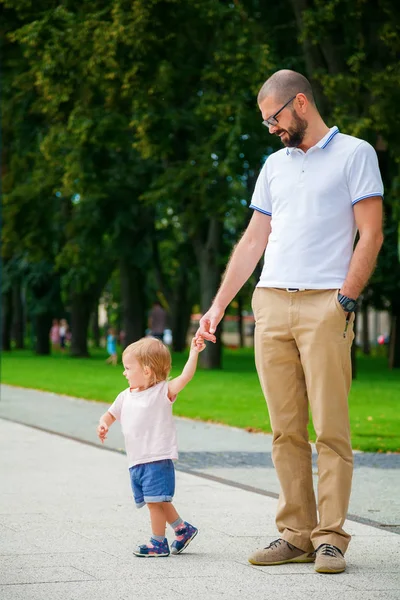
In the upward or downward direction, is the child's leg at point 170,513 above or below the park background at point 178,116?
below

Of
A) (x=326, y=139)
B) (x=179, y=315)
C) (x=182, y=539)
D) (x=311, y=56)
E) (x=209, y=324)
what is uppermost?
(x=311, y=56)

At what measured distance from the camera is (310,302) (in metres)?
5.64

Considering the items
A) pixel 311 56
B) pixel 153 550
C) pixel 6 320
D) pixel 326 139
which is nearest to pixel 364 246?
pixel 326 139

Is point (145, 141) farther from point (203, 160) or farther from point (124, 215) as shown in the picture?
point (124, 215)

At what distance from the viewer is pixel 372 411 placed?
16219 mm

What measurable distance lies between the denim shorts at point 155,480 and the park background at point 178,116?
8843mm

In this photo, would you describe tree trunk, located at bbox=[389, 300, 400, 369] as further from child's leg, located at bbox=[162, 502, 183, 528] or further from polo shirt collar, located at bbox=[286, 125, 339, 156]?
polo shirt collar, located at bbox=[286, 125, 339, 156]

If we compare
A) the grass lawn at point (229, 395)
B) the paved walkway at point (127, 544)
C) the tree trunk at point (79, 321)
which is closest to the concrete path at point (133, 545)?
the paved walkway at point (127, 544)

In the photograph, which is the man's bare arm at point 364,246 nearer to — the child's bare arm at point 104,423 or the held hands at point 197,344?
the held hands at point 197,344

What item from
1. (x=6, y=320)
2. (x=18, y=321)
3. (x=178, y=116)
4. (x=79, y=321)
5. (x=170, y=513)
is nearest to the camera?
(x=170, y=513)

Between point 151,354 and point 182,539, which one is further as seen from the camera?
point 182,539

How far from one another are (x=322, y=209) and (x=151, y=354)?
1.02m

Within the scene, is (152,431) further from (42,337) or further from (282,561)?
(42,337)

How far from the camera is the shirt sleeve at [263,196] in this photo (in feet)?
19.4
